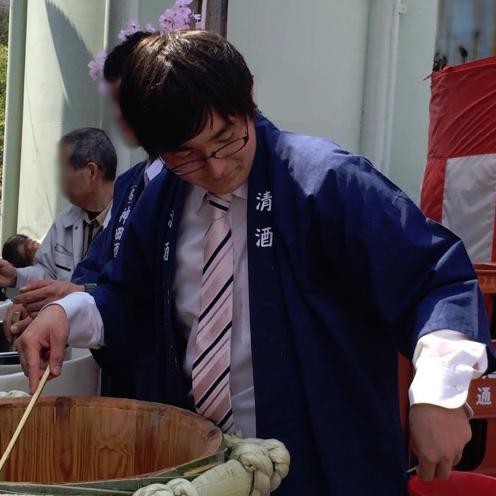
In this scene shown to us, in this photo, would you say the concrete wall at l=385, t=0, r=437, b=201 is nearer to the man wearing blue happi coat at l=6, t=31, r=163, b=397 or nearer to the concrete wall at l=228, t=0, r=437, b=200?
the concrete wall at l=228, t=0, r=437, b=200

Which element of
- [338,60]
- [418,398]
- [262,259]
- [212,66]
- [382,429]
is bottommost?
[382,429]

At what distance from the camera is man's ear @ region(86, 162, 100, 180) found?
3.60 metres

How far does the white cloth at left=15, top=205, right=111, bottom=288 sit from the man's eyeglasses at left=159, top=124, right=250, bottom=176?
204cm

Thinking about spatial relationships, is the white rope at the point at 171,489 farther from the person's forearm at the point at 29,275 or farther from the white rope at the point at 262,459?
the person's forearm at the point at 29,275

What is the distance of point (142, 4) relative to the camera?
514cm

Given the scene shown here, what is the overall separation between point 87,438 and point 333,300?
556 mm

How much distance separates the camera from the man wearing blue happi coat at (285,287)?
1563mm

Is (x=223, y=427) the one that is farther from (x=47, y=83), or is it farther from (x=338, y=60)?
(x=338, y=60)

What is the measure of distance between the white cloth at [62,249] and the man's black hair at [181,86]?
206cm

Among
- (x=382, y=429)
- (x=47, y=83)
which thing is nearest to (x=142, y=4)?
(x=47, y=83)

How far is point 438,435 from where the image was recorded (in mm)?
1349

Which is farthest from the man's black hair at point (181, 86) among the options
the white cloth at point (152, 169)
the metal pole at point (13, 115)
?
the metal pole at point (13, 115)

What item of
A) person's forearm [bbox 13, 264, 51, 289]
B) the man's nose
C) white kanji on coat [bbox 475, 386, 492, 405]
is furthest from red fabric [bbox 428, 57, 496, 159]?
the man's nose

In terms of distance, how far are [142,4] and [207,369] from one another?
3831 mm
